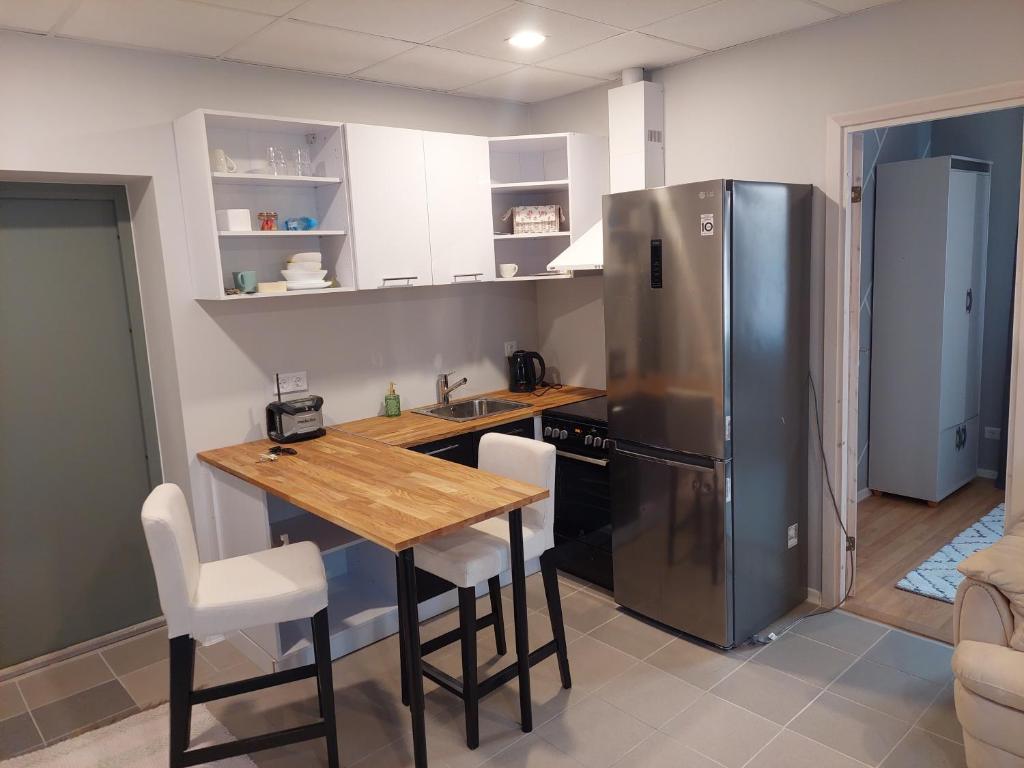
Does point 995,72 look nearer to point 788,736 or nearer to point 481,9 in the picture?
point 481,9

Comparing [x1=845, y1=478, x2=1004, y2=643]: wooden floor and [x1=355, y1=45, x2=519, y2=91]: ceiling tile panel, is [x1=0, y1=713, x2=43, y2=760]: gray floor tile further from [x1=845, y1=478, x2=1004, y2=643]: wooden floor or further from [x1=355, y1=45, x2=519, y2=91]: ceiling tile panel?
[x1=845, y1=478, x2=1004, y2=643]: wooden floor

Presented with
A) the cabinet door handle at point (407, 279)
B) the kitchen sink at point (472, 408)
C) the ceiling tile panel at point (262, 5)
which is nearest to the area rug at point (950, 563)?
the kitchen sink at point (472, 408)

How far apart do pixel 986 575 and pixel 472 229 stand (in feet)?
8.74

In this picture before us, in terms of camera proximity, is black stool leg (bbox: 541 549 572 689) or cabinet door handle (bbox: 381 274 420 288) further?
cabinet door handle (bbox: 381 274 420 288)

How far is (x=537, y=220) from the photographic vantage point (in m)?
4.01

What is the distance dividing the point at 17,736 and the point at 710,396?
293 cm

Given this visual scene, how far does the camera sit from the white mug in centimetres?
311

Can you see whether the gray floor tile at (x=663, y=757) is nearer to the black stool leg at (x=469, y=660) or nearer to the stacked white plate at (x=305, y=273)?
the black stool leg at (x=469, y=660)

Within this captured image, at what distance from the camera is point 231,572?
244 centimetres

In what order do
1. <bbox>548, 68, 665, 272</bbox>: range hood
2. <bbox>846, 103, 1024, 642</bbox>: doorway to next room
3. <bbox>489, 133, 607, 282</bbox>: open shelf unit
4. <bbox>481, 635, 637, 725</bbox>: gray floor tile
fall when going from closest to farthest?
1. <bbox>481, 635, 637, 725</bbox>: gray floor tile
2. <bbox>548, 68, 665, 272</bbox>: range hood
3. <bbox>489, 133, 607, 282</bbox>: open shelf unit
4. <bbox>846, 103, 1024, 642</bbox>: doorway to next room

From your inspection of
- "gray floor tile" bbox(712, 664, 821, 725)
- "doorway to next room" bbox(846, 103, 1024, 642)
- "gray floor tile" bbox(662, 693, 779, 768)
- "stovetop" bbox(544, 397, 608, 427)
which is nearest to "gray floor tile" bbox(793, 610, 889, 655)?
"gray floor tile" bbox(712, 664, 821, 725)

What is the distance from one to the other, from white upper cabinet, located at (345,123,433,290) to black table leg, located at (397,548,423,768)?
158 cm

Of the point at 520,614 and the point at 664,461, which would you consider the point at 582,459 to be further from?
the point at 520,614

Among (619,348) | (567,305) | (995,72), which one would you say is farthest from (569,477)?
(995,72)
